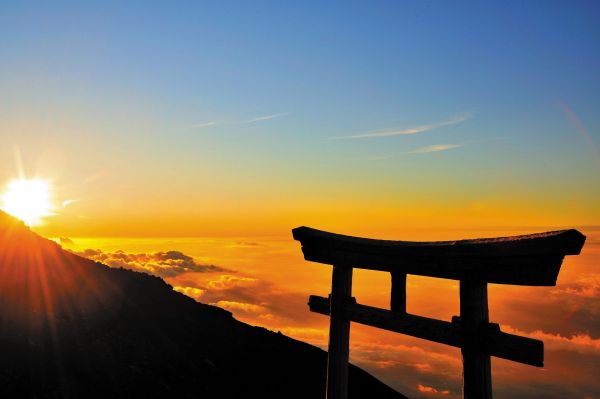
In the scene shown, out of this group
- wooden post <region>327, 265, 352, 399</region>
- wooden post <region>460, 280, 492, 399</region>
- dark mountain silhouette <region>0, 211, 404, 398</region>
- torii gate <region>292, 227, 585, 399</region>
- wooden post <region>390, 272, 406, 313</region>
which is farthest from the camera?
dark mountain silhouette <region>0, 211, 404, 398</region>

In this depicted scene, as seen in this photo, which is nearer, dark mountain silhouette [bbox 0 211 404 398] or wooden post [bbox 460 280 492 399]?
wooden post [bbox 460 280 492 399]

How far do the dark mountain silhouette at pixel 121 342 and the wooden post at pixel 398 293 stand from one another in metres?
12.2

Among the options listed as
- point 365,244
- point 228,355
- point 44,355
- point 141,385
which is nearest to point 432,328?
point 365,244

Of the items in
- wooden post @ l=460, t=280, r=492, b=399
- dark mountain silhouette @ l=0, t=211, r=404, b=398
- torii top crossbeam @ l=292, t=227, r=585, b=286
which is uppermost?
torii top crossbeam @ l=292, t=227, r=585, b=286

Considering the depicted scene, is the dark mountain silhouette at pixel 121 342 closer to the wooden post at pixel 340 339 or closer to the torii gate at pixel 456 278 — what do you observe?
the wooden post at pixel 340 339

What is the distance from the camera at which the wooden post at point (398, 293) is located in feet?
26.4

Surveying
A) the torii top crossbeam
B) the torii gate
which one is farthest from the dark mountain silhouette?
the torii top crossbeam

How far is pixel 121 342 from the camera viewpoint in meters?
19.8

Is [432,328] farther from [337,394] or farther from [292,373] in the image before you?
[292,373]

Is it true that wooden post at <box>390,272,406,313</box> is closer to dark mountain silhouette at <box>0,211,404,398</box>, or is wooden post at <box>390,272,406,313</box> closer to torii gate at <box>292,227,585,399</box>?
torii gate at <box>292,227,585,399</box>

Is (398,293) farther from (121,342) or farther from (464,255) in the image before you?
(121,342)

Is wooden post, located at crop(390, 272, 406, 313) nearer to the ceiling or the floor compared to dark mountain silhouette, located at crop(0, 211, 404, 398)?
nearer to the ceiling

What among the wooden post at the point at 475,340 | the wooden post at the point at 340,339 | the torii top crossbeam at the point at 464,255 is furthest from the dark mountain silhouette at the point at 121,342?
the wooden post at the point at 475,340

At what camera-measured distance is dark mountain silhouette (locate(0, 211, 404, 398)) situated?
54.1 ft
